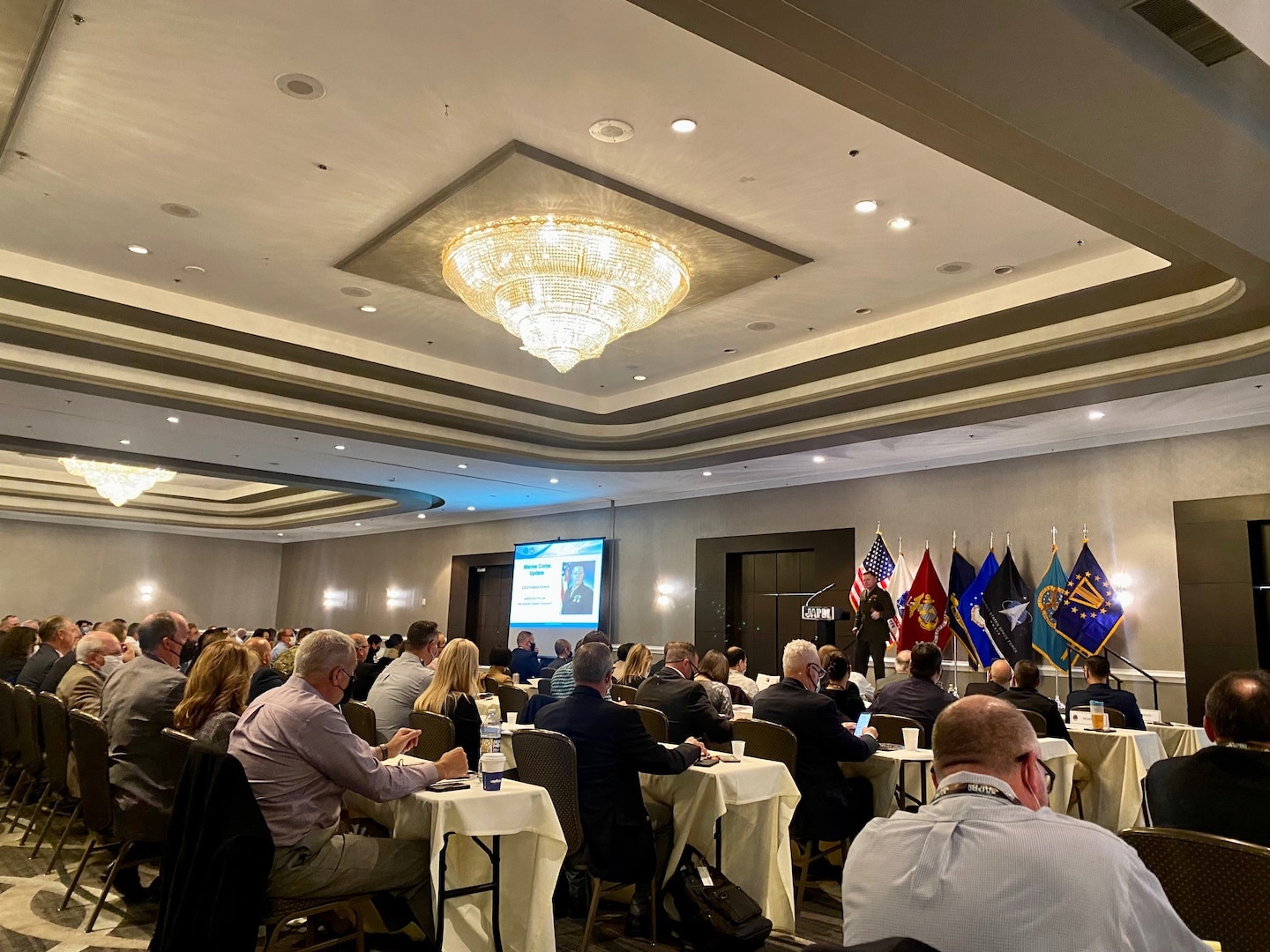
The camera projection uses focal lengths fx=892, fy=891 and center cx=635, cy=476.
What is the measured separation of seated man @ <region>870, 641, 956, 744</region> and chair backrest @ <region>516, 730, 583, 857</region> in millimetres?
2776

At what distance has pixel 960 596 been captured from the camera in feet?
31.9

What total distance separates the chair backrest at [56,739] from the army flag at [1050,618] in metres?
8.32

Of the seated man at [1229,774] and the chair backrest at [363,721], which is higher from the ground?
the seated man at [1229,774]

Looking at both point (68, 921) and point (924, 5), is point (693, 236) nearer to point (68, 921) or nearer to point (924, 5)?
point (924, 5)

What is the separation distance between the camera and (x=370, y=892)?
3215mm

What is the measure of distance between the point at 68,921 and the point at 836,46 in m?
4.96

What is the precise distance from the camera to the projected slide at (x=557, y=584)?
1416 cm

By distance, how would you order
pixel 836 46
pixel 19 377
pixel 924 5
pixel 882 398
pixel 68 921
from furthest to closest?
pixel 882 398, pixel 19 377, pixel 68 921, pixel 836 46, pixel 924 5

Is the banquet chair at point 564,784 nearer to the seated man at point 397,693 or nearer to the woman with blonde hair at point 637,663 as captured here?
the seated man at point 397,693

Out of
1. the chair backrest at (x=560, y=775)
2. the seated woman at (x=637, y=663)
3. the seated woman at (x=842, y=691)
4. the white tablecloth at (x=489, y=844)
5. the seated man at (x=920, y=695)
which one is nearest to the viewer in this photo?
the white tablecloth at (x=489, y=844)

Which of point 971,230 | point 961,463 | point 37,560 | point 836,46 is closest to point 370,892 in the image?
point 836,46

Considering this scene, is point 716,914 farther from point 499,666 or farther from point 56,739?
point 499,666

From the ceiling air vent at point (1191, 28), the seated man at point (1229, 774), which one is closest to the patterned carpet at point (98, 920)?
the seated man at point (1229, 774)

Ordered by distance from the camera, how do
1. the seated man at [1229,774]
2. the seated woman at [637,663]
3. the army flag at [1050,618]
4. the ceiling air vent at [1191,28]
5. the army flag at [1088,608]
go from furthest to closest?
1. the army flag at [1050,618]
2. the army flag at [1088,608]
3. the seated woman at [637,663]
4. the ceiling air vent at [1191,28]
5. the seated man at [1229,774]
